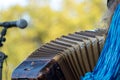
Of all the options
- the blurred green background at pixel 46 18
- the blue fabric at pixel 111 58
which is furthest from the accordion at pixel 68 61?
the blurred green background at pixel 46 18

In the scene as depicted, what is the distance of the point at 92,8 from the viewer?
40.9 ft

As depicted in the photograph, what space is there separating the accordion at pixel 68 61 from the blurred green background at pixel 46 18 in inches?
347

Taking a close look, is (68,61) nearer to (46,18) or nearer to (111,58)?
(111,58)

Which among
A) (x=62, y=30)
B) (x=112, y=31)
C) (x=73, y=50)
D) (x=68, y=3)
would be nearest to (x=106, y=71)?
(x=112, y=31)

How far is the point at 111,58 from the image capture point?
2064 mm

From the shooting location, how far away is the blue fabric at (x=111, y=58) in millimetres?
2043

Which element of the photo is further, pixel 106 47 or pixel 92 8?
pixel 92 8

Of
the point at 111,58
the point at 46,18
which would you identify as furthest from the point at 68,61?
the point at 46,18

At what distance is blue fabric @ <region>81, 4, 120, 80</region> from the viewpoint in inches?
80.4

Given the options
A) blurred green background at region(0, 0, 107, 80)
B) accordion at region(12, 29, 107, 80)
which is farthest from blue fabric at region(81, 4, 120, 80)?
blurred green background at region(0, 0, 107, 80)

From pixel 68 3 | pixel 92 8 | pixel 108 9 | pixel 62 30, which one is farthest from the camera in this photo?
pixel 68 3

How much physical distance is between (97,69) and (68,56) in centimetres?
43

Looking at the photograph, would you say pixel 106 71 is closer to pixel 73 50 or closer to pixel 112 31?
pixel 112 31

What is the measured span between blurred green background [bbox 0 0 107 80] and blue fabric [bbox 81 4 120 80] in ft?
30.4
